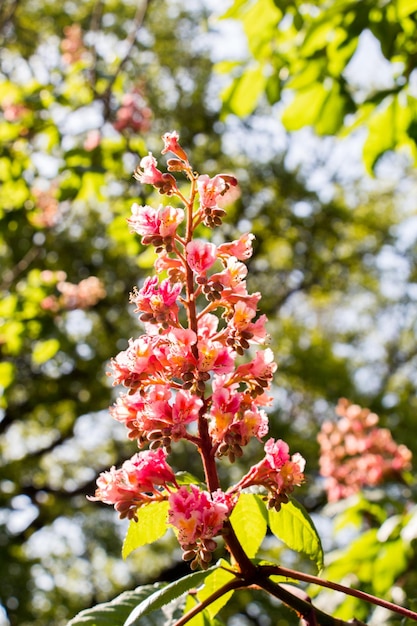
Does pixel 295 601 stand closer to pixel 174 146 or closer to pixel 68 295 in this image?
pixel 174 146

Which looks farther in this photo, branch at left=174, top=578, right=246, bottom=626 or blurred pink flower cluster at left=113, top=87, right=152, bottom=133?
blurred pink flower cluster at left=113, top=87, right=152, bottom=133

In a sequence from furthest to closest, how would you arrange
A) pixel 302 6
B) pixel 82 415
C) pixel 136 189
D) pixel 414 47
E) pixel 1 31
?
pixel 82 415 < pixel 1 31 < pixel 136 189 < pixel 302 6 < pixel 414 47

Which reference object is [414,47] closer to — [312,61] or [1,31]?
[312,61]

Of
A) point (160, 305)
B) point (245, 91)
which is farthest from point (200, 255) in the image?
point (245, 91)

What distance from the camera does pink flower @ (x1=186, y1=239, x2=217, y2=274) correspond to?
41.2 inches

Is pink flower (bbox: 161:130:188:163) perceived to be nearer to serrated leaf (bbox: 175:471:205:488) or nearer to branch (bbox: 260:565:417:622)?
serrated leaf (bbox: 175:471:205:488)

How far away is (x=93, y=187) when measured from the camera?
3633 millimetres

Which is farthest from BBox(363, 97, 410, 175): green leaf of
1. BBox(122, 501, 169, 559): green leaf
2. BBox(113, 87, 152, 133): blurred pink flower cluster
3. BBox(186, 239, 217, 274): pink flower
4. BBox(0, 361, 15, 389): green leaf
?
BBox(0, 361, 15, 389): green leaf

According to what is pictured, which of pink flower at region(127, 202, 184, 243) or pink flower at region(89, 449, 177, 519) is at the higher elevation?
pink flower at region(127, 202, 184, 243)

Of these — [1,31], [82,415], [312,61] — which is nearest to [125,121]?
[1,31]

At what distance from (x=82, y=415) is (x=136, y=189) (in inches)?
367

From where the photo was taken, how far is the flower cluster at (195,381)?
39.1 inches

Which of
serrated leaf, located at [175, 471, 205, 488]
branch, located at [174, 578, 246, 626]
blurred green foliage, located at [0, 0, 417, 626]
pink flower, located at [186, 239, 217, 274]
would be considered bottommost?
blurred green foliage, located at [0, 0, 417, 626]

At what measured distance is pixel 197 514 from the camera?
93cm
